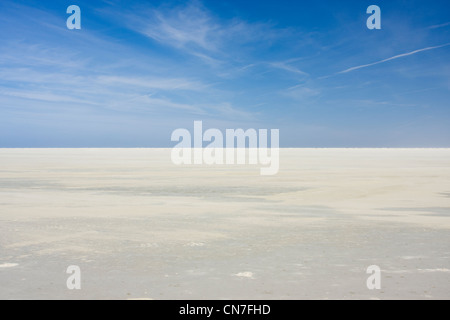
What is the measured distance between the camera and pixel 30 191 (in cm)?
2042

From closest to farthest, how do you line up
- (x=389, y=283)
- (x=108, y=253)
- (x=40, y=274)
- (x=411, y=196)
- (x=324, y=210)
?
(x=389, y=283) → (x=40, y=274) → (x=108, y=253) → (x=324, y=210) → (x=411, y=196)

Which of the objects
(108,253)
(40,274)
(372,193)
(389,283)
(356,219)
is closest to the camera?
(389,283)

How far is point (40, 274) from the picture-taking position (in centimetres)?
733

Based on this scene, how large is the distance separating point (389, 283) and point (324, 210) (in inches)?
316
